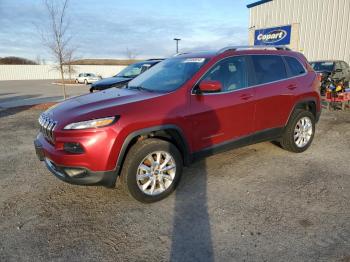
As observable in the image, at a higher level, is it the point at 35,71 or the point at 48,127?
the point at 35,71

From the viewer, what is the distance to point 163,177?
362 cm

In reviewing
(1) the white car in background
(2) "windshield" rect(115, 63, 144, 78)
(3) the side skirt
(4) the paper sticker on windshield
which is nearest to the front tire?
(3) the side skirt

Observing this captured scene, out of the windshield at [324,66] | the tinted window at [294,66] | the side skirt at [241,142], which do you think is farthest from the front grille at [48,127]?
the windshield at [324,66]

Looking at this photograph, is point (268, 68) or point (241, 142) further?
point (268, 68)

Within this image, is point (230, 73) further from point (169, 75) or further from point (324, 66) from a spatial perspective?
point (324, 66)

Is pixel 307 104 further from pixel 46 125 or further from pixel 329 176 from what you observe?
pixel 46 125

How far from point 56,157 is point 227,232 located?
2.05 meters

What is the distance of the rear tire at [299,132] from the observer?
4980 millimetres

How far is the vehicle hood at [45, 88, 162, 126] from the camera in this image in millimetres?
3182

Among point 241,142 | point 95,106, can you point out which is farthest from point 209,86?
point 95,106

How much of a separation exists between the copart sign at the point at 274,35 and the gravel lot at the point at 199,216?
16.8m

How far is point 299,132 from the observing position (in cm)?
520

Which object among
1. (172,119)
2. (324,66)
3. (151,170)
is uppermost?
(324,66)

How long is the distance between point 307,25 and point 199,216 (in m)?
18.7
